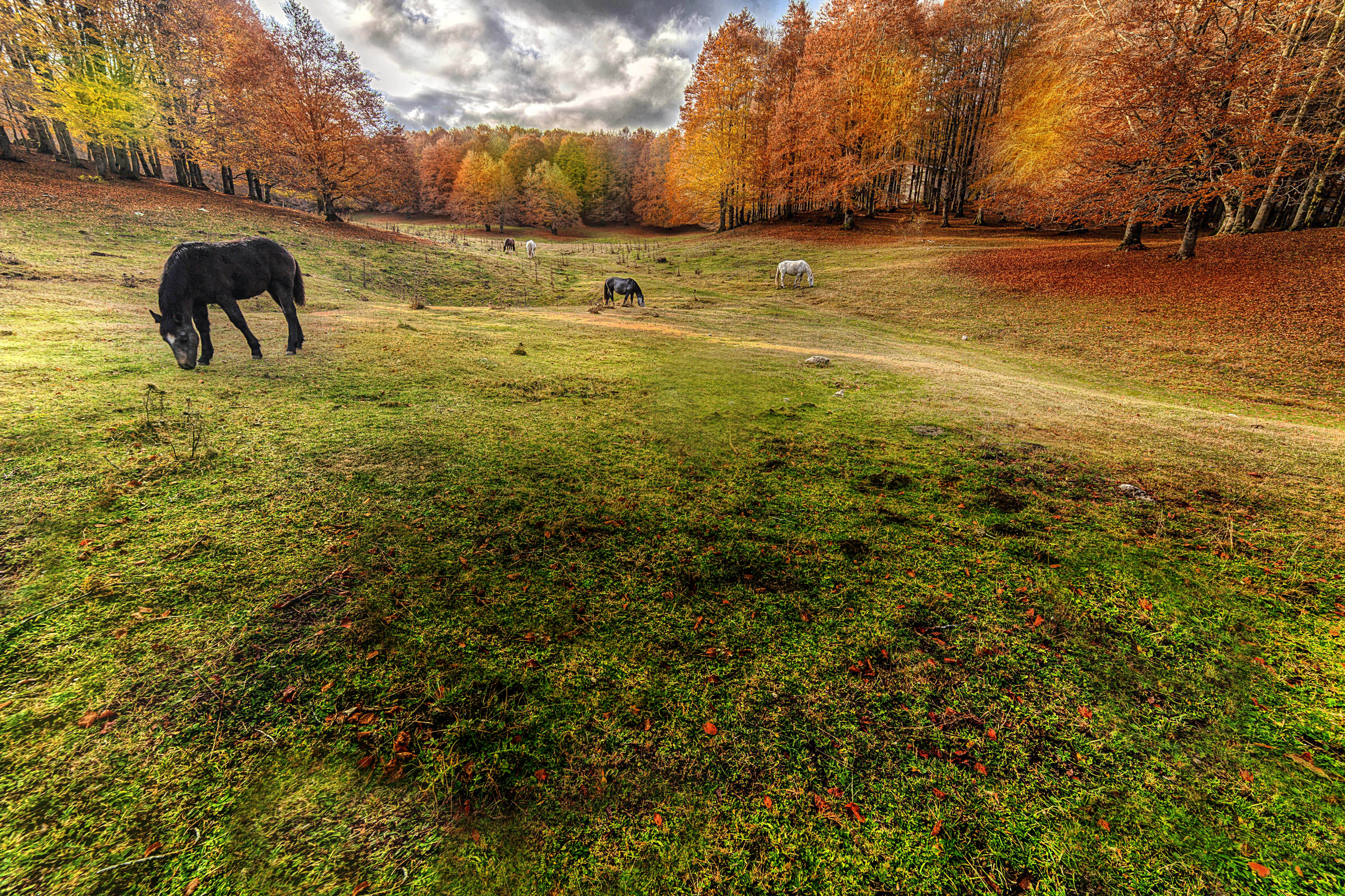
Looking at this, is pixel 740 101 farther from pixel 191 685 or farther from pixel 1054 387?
pixel 191 685

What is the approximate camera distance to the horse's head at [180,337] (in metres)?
5.32

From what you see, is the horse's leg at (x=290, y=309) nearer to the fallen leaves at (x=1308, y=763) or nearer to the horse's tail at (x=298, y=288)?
the horse's tail at (x=298, y=288)

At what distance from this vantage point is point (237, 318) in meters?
5.84

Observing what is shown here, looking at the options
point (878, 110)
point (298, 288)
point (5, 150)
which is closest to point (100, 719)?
point (298, 288)

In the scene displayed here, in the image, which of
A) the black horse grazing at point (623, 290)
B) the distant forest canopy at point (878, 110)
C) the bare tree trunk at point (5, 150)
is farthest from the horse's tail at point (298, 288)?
the bare tree trunk at point (5, 150)

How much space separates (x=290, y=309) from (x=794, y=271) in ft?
61.8

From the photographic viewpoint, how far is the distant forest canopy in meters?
13.6

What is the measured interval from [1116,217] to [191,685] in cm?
2437

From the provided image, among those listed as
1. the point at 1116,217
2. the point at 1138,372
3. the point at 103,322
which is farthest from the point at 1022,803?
the point at 1116,217

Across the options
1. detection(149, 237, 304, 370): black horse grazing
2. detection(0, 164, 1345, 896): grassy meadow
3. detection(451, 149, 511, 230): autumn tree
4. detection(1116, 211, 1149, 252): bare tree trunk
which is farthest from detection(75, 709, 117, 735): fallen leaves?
detection(451, 149, 511, 230): autumn tree

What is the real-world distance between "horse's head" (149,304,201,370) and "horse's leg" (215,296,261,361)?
16.0 inches

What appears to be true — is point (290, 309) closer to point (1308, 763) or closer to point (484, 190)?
point (1308, 763)

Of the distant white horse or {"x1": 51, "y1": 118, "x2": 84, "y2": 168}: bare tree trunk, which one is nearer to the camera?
the distant white horse

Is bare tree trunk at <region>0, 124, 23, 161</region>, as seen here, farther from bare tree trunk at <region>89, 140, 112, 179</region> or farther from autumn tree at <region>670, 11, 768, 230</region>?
autumn tree at <region>670, 11, 768, 230</region>
